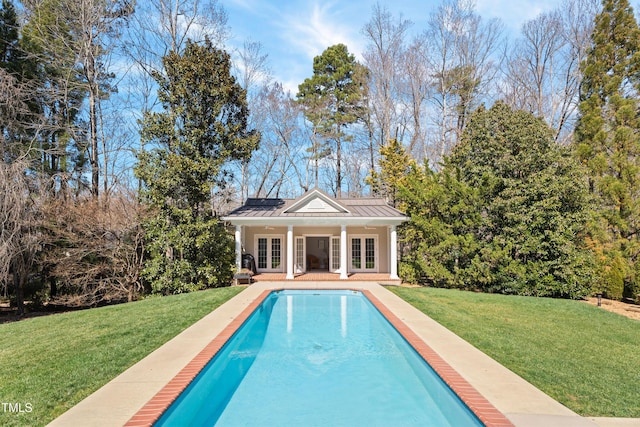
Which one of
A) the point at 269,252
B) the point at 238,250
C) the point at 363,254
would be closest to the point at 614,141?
the point at 363,254

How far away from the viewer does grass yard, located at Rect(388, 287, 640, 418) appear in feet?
15.1

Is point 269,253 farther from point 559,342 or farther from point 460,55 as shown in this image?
point 460,55

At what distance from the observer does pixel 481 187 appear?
14.8m

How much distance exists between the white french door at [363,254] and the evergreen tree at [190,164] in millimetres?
6442

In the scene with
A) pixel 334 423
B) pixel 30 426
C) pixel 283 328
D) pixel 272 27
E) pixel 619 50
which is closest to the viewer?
pixel 30 426

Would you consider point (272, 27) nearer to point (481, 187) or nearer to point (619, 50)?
point (481, 187)

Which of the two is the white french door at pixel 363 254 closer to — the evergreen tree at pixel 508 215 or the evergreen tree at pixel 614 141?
the evergreen tree at pixel 508 215

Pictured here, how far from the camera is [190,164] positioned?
14.6m

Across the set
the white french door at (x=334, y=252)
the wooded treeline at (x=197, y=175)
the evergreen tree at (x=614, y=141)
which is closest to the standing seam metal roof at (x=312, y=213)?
the wooded treeline at (x=197, y=175)

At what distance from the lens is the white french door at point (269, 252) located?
18.2 m

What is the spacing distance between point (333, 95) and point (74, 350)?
88.3ft

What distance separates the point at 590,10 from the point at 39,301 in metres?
34.5

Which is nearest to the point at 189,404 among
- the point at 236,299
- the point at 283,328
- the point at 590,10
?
the point at 283,328

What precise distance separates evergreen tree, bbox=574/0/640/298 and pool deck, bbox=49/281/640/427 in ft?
35.6
